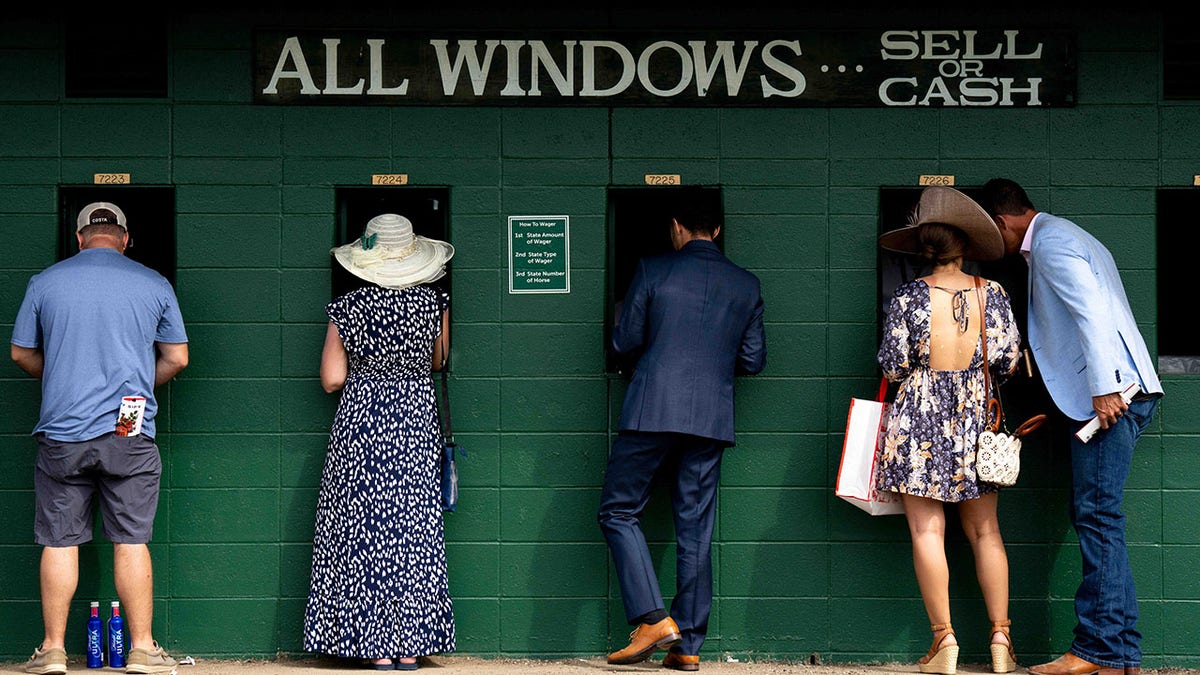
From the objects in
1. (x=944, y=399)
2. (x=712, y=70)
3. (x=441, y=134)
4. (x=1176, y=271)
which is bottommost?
(x=944, y=399)

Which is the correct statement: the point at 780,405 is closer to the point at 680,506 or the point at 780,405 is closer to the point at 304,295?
the point at 680,506

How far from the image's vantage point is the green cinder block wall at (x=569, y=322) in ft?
23.9

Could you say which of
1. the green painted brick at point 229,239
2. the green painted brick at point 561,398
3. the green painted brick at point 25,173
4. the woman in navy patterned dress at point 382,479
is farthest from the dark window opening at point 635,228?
the green painted brick at point 25,173

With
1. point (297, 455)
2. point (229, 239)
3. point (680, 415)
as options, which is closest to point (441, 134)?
point (229, 239)

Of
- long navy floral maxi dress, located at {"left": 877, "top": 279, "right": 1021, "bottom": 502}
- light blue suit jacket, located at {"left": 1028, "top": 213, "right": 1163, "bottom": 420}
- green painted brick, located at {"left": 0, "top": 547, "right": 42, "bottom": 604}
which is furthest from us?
green painted brick, located at {"left": 0, "top": 547, "right": 42, "bottom": 604}

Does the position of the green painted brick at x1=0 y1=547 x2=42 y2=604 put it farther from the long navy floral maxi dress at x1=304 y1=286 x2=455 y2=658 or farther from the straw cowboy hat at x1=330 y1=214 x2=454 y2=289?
the straw cowboy hat at x1=330 y1=214 x2=454 y2=289

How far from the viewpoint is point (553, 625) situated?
732 cm

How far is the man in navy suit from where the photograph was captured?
688cm

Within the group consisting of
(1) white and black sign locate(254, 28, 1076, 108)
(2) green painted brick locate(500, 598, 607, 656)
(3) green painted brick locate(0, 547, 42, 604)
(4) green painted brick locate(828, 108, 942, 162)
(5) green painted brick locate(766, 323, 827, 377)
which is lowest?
(2) green painted brick locate(500, 598, 607, 656)

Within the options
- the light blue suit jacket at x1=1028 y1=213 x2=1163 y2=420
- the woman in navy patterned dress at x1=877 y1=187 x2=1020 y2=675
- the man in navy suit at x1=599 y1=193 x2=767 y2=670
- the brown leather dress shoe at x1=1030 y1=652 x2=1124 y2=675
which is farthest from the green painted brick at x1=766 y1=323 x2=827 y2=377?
the brown leather dress shoe at x1=1030 y1=652 x2=1124 y2=675

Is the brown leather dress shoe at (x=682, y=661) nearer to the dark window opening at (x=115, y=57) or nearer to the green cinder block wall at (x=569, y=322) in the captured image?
the green cinder block wall at (x=569, y=322)

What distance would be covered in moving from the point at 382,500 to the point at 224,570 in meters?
0.93

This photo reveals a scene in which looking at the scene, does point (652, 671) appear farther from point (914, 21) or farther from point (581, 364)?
point (914, 21)

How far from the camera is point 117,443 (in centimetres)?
676
